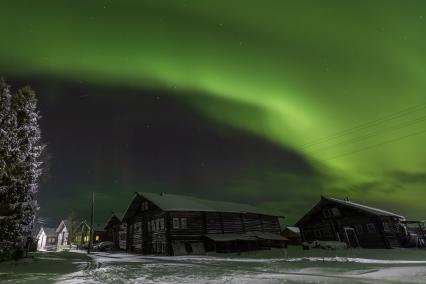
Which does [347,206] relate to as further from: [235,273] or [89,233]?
[89,233]

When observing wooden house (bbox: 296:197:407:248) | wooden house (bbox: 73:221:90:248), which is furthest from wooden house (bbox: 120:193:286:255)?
wooden house (bbox: 73:221:90:248)

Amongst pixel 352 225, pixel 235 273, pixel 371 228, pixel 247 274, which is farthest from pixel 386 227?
pixel 247 274

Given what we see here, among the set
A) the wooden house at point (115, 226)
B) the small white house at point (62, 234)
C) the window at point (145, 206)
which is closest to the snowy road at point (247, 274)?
the window at point (145, 206)

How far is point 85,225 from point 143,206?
59.2m

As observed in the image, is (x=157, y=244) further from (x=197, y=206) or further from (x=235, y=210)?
(x=235, y=210)

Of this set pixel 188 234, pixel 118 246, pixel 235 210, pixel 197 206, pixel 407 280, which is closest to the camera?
pixel 407 280

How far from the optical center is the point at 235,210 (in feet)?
169

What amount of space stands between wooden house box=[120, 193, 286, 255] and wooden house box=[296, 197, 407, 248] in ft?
20.9

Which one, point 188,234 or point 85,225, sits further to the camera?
point 85,225

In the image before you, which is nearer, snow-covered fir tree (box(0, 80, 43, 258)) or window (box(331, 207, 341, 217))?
snow-covered fir tree (box(0, 80, 43, 258))

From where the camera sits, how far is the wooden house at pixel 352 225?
140ft

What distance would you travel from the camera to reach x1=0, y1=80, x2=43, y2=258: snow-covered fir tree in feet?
71.9

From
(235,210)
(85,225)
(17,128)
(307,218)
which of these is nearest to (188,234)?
(235,210)

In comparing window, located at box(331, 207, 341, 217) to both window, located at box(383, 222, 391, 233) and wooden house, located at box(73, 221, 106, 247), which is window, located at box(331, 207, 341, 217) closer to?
window, located at box(383, 222, 391, 233)
